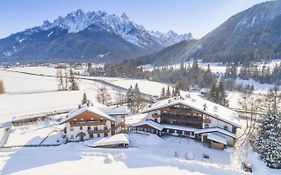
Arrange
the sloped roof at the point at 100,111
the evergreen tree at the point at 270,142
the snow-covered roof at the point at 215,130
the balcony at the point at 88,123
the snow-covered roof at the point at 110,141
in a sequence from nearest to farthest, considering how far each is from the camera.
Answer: the evergreen tree at the point at 270,142 < the snow-covered roof at the point at 110,141 < the snow-covered roof at the point at 215,130 < the balcony at the point at 88,123 < the sloped roof at the point at 100,111

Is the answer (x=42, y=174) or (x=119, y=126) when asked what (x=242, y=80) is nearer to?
(x=119, y=126)

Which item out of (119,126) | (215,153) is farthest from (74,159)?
(215,153)

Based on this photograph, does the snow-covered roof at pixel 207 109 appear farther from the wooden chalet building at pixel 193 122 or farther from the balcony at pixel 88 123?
the balcony at pixel 88 123

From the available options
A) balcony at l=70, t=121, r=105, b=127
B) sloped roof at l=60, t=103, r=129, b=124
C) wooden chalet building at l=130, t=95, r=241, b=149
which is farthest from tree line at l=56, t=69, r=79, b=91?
wooden chalet building at l=130, t=95, r=241, b=149

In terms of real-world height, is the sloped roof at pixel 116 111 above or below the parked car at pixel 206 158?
above

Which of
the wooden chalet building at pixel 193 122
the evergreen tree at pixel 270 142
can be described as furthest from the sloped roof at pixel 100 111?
the evergreen tree at pixel 270 142

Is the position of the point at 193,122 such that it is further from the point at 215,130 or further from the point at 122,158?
the point at 122,158
